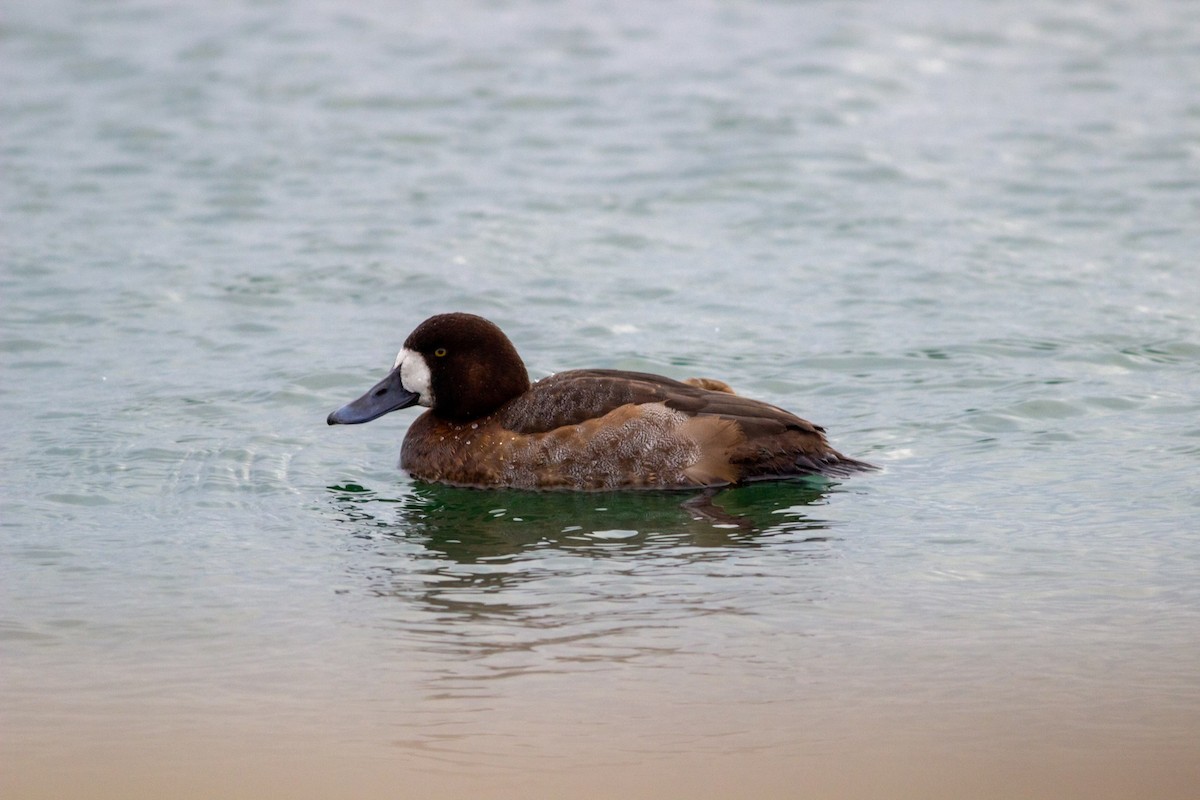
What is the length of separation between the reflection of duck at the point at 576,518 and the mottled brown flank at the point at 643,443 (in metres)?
0.08

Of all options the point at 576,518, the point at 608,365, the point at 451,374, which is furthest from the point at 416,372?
the point at 608,365

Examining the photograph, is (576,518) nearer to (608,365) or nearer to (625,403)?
(625,403)

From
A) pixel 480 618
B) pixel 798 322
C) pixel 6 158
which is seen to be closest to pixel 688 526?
pixel 480 618

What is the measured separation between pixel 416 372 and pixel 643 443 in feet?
3.99

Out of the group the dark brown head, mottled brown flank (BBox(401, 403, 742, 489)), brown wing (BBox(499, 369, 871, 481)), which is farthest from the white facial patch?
mottled brown flank (BBox(401, 403, 742, 489))

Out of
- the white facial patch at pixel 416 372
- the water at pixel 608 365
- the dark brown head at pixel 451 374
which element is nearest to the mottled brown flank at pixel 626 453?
the water at pixel 608 365

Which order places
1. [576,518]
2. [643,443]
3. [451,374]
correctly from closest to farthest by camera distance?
[576,518] → [643,443] → [451,374]

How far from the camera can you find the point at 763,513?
744 cm

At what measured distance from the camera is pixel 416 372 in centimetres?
819

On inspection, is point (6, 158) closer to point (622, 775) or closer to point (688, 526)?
point (688, 526)

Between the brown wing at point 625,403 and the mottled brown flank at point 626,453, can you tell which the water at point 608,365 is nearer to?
the mottled brown flank at point 626,453

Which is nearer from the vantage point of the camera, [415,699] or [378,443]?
[415,699]

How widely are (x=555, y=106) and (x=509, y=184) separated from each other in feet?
8.34

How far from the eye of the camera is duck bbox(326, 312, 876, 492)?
7734 millimetres
